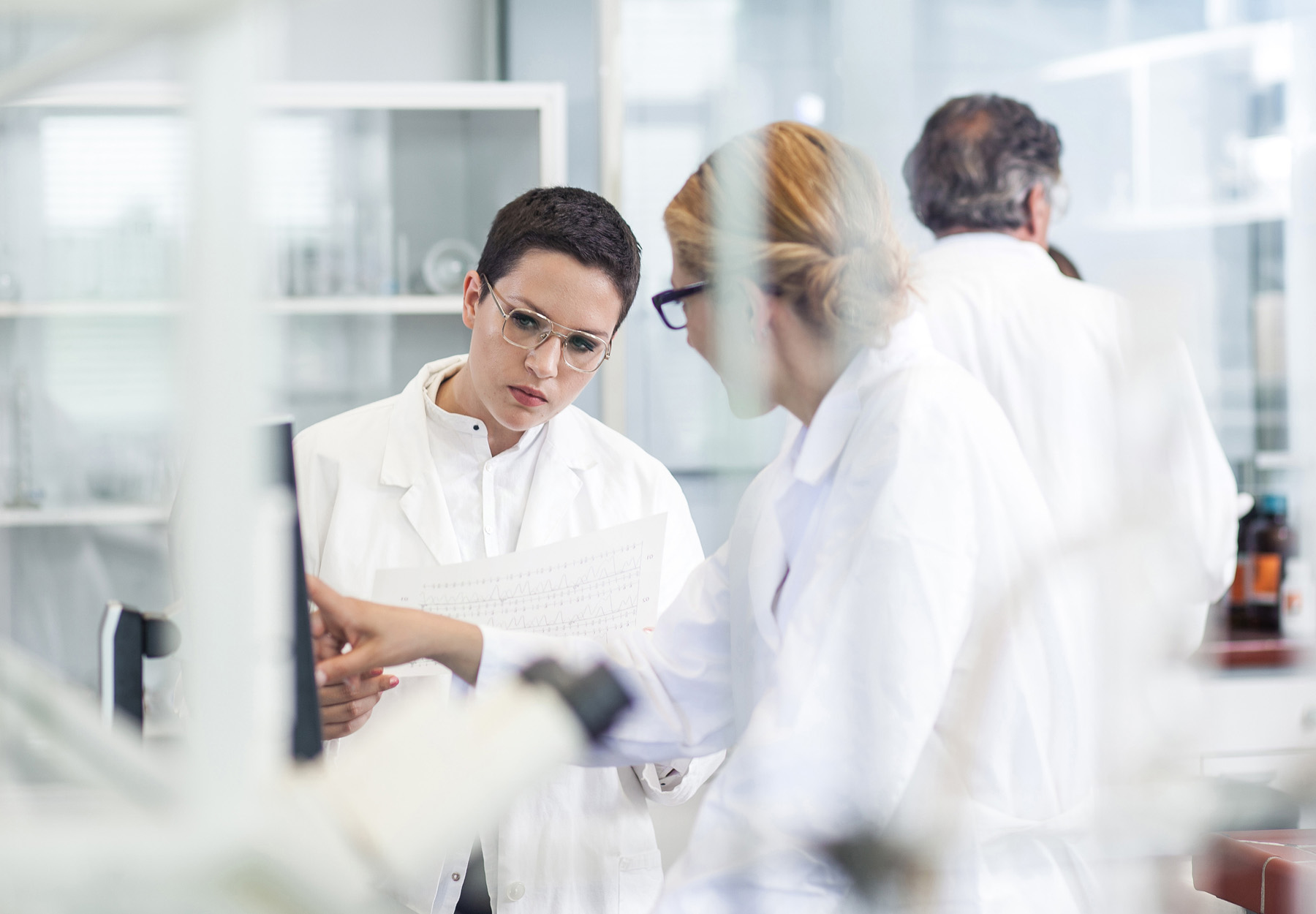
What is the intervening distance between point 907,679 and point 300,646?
0.27m

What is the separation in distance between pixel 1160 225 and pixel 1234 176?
0.17 m

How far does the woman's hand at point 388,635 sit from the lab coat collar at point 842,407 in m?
0.33

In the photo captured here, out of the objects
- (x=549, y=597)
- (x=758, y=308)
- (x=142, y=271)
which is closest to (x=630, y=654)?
(x=549, y=597)

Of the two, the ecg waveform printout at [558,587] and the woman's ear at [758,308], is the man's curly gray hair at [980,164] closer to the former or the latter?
the woman's ear at [758,308]

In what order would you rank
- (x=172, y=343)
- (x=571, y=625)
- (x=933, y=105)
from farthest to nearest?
(x=933, y=105) < (x=571, y=625) < (x=172, y=343)

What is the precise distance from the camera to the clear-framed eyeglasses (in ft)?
3.09

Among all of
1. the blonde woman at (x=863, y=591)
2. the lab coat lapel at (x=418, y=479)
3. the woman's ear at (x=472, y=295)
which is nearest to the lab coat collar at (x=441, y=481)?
the lab coat lapel at (x=418, y=479)

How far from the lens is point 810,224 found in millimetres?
510

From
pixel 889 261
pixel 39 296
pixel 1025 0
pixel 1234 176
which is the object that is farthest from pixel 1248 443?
pixel 39 296

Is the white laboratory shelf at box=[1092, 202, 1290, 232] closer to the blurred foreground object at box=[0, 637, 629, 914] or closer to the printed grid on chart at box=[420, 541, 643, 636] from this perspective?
the printed grid on chart at box=[420, 541, 643, 636]

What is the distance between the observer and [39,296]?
1645mm

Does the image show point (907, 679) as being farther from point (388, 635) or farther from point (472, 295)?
point (472, 295)

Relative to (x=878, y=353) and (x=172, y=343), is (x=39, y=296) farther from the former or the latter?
(x=172, y=343)

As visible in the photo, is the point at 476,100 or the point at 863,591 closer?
the point at 863,591
